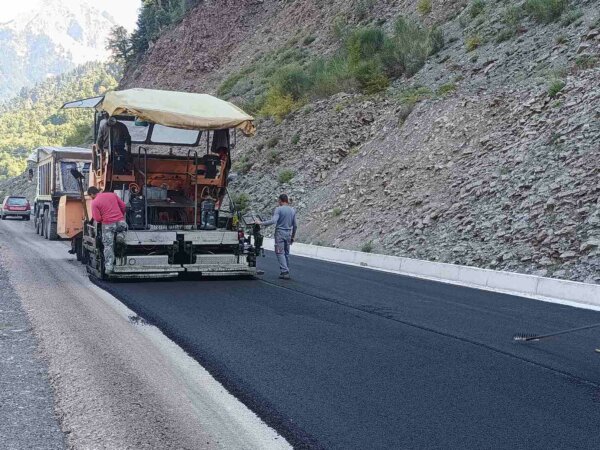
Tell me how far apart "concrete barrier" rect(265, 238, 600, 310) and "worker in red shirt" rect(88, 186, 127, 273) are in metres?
7.04

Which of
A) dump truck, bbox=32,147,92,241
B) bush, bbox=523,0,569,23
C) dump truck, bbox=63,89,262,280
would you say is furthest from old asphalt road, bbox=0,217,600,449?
bush, bbox=523,0,569,23

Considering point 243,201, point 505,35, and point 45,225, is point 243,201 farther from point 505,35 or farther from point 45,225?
point 505,35

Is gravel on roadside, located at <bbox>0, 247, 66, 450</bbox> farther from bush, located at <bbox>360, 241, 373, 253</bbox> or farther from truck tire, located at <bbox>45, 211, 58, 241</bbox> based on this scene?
truck tire, located at <bbox>45, 211, 58, 241</bbox>

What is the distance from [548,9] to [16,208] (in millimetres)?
30909

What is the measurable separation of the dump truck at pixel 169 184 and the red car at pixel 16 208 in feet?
103

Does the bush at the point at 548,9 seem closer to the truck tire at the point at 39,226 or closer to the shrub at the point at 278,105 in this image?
the shrub at the point at 278,105

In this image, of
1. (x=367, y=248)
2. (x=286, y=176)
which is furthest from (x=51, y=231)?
(x=367, y=248)

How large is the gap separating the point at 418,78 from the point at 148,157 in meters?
20.2

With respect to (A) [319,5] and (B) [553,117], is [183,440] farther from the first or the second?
(A) [319,5]

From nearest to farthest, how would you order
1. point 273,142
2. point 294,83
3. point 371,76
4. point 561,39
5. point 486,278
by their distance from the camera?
point 486,278 < point 561,39 < point 371,76 < point 273,142 < point 294,83

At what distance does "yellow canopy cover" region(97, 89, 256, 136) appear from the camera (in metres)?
13.9

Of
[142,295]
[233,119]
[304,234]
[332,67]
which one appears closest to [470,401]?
[142,295]

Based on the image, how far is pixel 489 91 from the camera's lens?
25.9m

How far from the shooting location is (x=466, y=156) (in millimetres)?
23531
